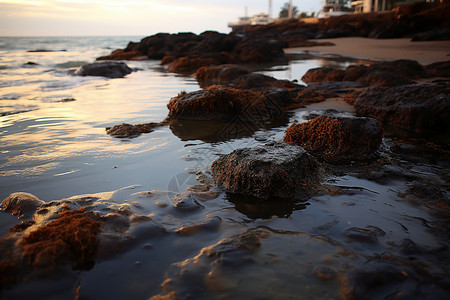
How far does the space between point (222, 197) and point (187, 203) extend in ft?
0.98

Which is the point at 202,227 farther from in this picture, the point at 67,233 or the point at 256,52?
the point at 256,52

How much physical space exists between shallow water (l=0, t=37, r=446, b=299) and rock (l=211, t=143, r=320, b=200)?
0.12 metres

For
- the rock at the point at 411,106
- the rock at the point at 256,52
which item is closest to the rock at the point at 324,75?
the rock at the point at 411,106

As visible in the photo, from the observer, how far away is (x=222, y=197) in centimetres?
262

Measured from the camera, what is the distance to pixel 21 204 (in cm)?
243

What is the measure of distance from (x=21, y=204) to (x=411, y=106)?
4.83 m

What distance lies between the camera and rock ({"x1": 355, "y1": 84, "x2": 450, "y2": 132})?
4.29m

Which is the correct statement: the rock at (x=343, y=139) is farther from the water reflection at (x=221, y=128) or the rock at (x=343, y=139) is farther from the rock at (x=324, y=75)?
the rock at (x=324, y=75)

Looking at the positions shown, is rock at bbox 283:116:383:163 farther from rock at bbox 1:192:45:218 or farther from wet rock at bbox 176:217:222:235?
rock at bbox 1:192:45:218

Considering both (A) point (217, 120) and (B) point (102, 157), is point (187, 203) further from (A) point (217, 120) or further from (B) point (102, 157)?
(A) point (217, 120)

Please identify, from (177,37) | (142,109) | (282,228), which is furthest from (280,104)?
(177,37)

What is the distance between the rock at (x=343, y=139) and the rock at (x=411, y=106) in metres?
1.20

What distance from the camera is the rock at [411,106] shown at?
14.1 feet

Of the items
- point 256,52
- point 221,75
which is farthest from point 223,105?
point 256,52
